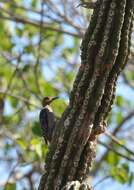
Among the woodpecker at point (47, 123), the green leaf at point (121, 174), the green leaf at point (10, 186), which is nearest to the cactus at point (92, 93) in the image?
the woodpecker at point (47, 123)

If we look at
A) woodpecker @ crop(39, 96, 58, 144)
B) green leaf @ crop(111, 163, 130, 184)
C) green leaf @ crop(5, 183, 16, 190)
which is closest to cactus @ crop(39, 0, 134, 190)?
woodpecker @ crop(39, 96, 58, 144)

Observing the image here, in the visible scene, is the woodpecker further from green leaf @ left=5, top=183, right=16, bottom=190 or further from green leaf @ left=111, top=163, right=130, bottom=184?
green leaf @ left=111, top=163, right=130, bottom=184

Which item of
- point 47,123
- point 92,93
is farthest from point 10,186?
point 92,93

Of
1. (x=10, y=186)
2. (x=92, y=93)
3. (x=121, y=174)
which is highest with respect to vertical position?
(x=10, y=186)

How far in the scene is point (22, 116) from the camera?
1119 cm

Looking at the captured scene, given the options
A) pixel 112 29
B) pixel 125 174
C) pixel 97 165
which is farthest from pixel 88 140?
pixel 97 165

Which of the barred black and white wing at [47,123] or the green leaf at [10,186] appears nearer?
the barred black and white wing at [47,123]

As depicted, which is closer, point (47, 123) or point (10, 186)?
point (47, 123)

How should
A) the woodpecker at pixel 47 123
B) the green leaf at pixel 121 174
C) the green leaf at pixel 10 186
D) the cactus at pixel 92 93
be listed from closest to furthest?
the cactus at pixel 92 93
the woodpecker at pixel 47 123
the green leaf at pixel 10 186
the green leaf at pixel 121 174

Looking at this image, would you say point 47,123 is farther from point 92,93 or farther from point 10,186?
point 92,93

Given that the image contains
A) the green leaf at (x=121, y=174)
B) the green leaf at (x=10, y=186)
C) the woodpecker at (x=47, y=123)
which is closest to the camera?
the woodpecker at (x=47, y=123)

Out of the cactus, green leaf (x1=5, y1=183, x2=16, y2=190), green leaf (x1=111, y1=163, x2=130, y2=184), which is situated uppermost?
green leaf (x1=5, y1=183, x2=16, y2=190)

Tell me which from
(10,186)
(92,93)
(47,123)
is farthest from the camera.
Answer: (10,186)

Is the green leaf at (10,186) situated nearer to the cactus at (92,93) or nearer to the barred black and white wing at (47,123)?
the barred black and white wing at (47,123)
